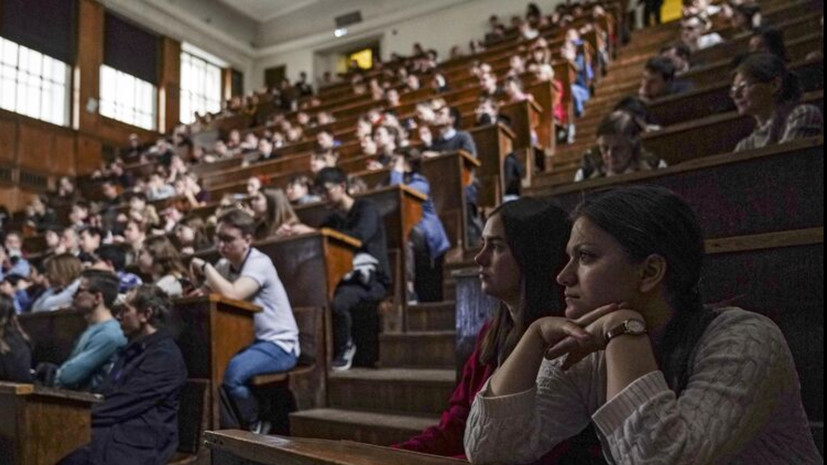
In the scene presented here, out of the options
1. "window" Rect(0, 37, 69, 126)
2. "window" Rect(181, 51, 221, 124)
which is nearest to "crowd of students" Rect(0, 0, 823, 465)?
"window" Rect(0, 37, 69, 126)

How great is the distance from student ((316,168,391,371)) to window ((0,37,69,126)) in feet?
1.64

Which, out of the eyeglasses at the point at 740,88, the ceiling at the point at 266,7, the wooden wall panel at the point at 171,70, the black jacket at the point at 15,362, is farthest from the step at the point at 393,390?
the ceiling at the point at 266,7

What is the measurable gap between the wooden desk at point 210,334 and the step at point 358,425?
0.13 meters

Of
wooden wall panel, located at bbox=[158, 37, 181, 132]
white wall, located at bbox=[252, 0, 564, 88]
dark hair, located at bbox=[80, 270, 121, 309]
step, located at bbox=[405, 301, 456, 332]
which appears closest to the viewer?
dark hair, located at bbox=[80, 270, 121, 309]

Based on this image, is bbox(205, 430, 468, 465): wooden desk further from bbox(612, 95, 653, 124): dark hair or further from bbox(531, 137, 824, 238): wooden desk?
bbox(612, 95, 653, 124): dark hair

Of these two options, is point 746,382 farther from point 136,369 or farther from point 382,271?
point 382,271

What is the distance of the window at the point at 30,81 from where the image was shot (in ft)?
2.62

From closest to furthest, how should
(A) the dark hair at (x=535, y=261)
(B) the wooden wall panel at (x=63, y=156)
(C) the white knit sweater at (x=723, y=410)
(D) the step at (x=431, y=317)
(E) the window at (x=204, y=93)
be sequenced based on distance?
(C) the white knit sweater at (x=723, y=410)
(A) the dark hair at (x=535, y=261)
(D) the step at (x=431, y=317)
(B) the wooden wall panel at (x=63, y=156)
(E) the window at (x=204, y=93)

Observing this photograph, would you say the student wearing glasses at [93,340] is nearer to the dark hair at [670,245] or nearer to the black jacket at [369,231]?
the black jacket at [369,231]

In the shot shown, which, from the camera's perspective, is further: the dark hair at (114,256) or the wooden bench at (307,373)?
the dark hair at (114,256)

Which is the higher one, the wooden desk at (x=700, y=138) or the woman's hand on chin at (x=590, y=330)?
the wooden desk at (x=700, y=138)

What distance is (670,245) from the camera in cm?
39

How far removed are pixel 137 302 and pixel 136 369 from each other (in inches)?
3.7

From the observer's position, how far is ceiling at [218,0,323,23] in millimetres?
4169
